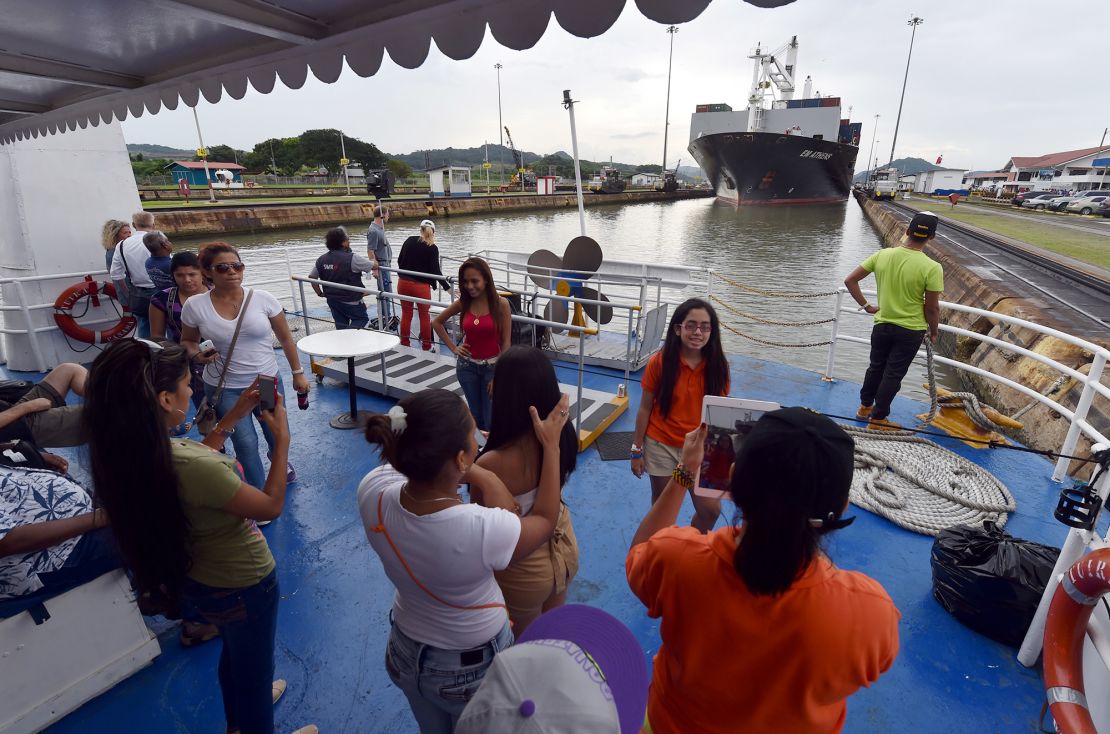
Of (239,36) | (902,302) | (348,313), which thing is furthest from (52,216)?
(902,302)

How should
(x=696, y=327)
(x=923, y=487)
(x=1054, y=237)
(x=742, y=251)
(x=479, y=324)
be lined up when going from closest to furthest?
(x=696, y=327) < (x=479, y=324) < (x=923, y=487) < (x=1054, y=237) < (x=742, y=251)

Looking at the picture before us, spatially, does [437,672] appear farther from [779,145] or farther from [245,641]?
[779,145]

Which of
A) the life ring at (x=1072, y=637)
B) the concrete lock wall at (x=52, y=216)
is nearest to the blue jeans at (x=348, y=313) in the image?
the concrete lock wall at (x=52, y=216)

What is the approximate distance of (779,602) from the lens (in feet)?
3.25

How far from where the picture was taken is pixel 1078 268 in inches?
520

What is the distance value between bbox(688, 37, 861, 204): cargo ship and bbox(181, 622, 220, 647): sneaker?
44840mm

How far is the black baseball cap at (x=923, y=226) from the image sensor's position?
3.95m

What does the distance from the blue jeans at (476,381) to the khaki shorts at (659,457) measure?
4.11 feet

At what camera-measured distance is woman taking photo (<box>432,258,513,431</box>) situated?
11.2 ft

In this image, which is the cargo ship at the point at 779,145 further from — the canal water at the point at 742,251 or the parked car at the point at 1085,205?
the parked car at the point at 1085,205

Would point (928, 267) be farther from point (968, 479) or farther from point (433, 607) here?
point (433, 607)

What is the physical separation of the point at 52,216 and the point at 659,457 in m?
6.87

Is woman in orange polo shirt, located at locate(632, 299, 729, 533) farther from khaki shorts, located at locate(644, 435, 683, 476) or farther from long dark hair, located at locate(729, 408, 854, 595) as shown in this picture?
long dark hair, located at locate(729, 408, 854, 595)

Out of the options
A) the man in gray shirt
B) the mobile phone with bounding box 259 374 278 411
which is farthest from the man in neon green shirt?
the man in gray shirt
